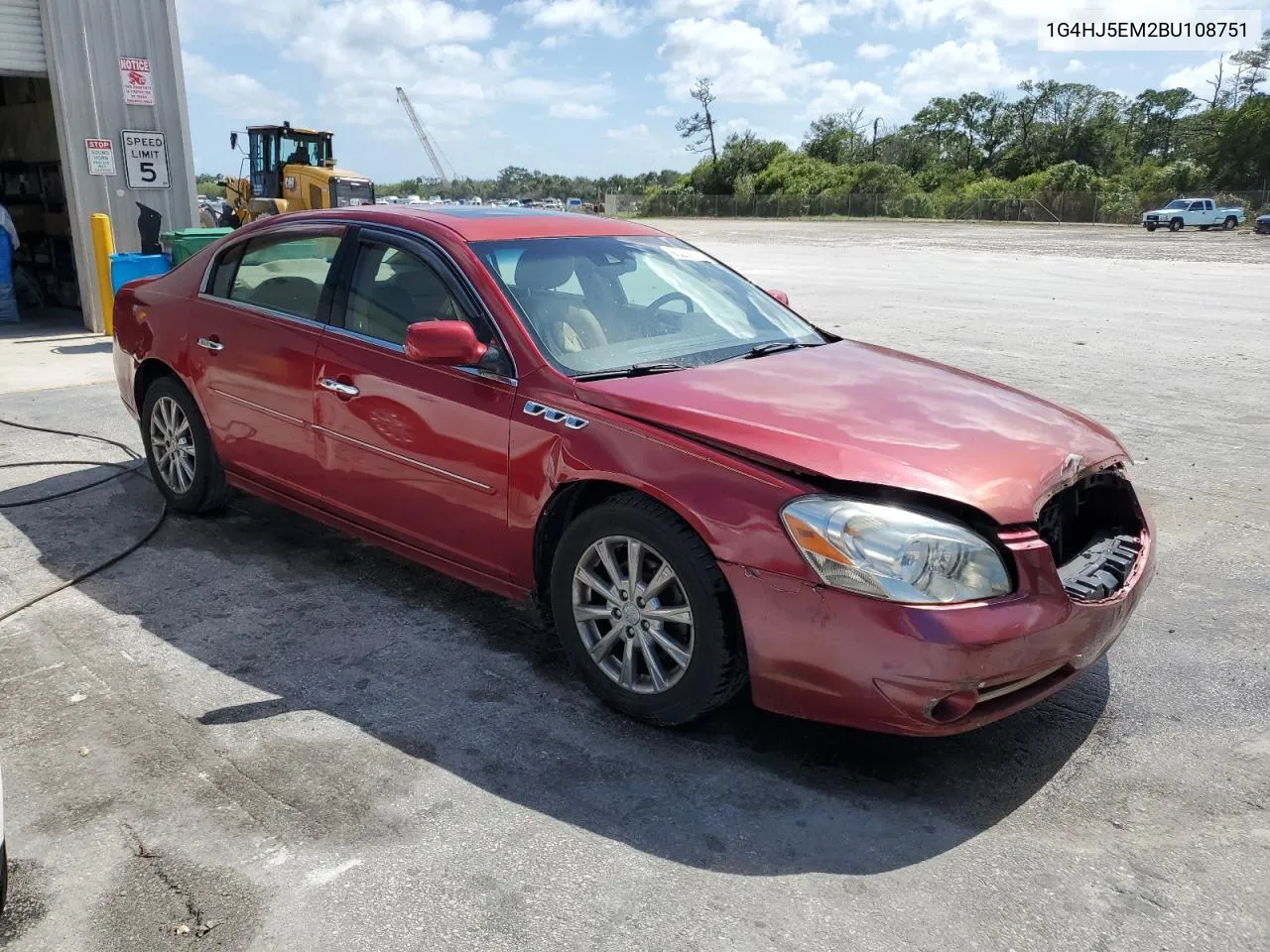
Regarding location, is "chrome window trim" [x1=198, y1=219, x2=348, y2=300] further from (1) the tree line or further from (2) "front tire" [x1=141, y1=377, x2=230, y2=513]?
(1) the tree line

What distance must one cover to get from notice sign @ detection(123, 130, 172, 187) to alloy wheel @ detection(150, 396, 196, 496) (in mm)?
8212

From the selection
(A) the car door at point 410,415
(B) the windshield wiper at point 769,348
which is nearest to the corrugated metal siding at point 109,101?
(A) the car door at point 410,415

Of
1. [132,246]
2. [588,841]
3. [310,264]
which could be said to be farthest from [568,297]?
[132,246]

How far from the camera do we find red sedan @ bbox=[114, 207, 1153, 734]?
285cm

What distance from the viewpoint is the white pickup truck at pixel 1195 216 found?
161 ft

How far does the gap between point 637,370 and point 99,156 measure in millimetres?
10751

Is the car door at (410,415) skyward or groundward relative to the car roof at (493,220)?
groundward

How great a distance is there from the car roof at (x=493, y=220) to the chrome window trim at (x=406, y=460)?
90 centimetres

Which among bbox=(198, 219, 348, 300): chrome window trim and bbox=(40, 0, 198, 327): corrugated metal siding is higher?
bbox=(40, 0, 198, 327): corrugated metal siding

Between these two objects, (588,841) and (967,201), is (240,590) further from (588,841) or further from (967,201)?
(967,201)

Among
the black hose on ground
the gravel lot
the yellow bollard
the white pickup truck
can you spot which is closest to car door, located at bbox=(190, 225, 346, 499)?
the gravel lot

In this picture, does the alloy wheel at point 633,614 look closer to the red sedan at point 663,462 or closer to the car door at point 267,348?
the red sedan at point 663,462

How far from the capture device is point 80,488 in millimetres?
5871

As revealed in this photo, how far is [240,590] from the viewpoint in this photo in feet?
14.6
